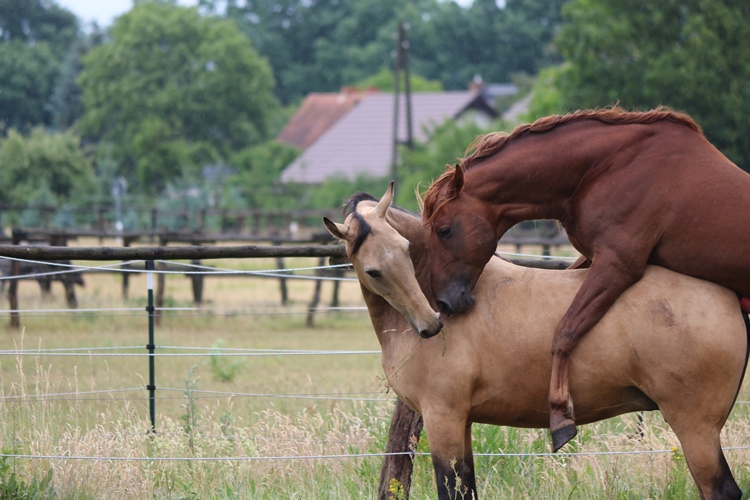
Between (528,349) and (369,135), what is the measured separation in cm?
5396

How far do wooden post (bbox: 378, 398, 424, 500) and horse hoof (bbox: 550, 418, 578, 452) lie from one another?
4.23 ft

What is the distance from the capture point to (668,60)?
2700 cm

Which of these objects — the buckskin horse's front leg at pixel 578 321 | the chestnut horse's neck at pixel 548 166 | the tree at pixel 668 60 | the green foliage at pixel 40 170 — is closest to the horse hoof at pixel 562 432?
the buckskin horse's front leg at pixel 578 321

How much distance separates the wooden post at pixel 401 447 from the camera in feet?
16.3

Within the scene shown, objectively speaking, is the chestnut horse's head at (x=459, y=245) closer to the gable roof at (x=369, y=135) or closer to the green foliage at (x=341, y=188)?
the green foliage at (x=341, y=188)

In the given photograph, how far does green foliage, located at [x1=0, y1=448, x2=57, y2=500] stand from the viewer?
481cm

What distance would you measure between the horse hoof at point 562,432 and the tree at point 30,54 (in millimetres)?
66352

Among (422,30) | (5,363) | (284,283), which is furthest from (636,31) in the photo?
(422,30)

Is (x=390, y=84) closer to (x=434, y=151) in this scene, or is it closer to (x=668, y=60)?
(x=434, y=151)

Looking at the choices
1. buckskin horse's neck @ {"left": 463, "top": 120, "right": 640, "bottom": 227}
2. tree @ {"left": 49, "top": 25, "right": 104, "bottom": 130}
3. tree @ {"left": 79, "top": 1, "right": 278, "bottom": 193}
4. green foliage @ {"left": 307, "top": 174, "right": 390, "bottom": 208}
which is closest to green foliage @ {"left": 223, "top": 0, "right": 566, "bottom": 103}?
tree @ {"left": 49, "top": 25, "right": 104, "bottom": 130}

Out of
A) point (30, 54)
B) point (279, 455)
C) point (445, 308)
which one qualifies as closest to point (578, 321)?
point (445, 308)

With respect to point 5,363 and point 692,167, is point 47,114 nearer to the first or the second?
point 5,363

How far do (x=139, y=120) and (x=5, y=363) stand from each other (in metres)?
51.1

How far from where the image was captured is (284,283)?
55.6 feet
